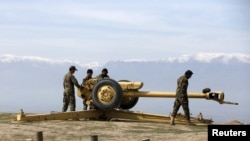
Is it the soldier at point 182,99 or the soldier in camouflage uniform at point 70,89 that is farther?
the soldier in camouflage uniform at point 70,89

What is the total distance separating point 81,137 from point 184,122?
5358mm

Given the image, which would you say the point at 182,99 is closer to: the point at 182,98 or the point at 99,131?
the point at 182,98

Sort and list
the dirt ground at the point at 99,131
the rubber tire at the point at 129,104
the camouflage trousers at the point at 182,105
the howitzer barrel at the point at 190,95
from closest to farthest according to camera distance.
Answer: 1. the dirt ground at the point at 99,131
2. the camouflage trousers at the point at 182,105
3. the howitzer barrel at the point at 190,95
4. the rubber tire at the point at 129,104

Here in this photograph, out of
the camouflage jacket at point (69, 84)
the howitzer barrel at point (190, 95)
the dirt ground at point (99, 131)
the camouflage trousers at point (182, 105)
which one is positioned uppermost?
the camouflage jacket at point (69, 84)

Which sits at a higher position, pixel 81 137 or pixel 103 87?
pixel 103 87

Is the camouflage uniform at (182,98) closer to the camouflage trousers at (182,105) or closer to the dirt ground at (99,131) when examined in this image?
the camouflage trousers at (182,105)

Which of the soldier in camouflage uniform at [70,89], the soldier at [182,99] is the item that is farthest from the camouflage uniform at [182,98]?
the soldier in camouflage uniform at [70,89]

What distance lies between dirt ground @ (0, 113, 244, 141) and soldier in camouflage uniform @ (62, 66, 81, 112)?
172 centimetres

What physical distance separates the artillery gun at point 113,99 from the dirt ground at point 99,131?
0.65m

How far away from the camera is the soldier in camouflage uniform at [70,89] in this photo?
23125 millimetres

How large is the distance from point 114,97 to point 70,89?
6.11 feet

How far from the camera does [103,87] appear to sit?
2234cm

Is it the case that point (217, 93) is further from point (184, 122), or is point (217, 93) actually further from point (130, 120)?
point (130, 120)

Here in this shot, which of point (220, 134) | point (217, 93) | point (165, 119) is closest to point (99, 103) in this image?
point (165, 119)
